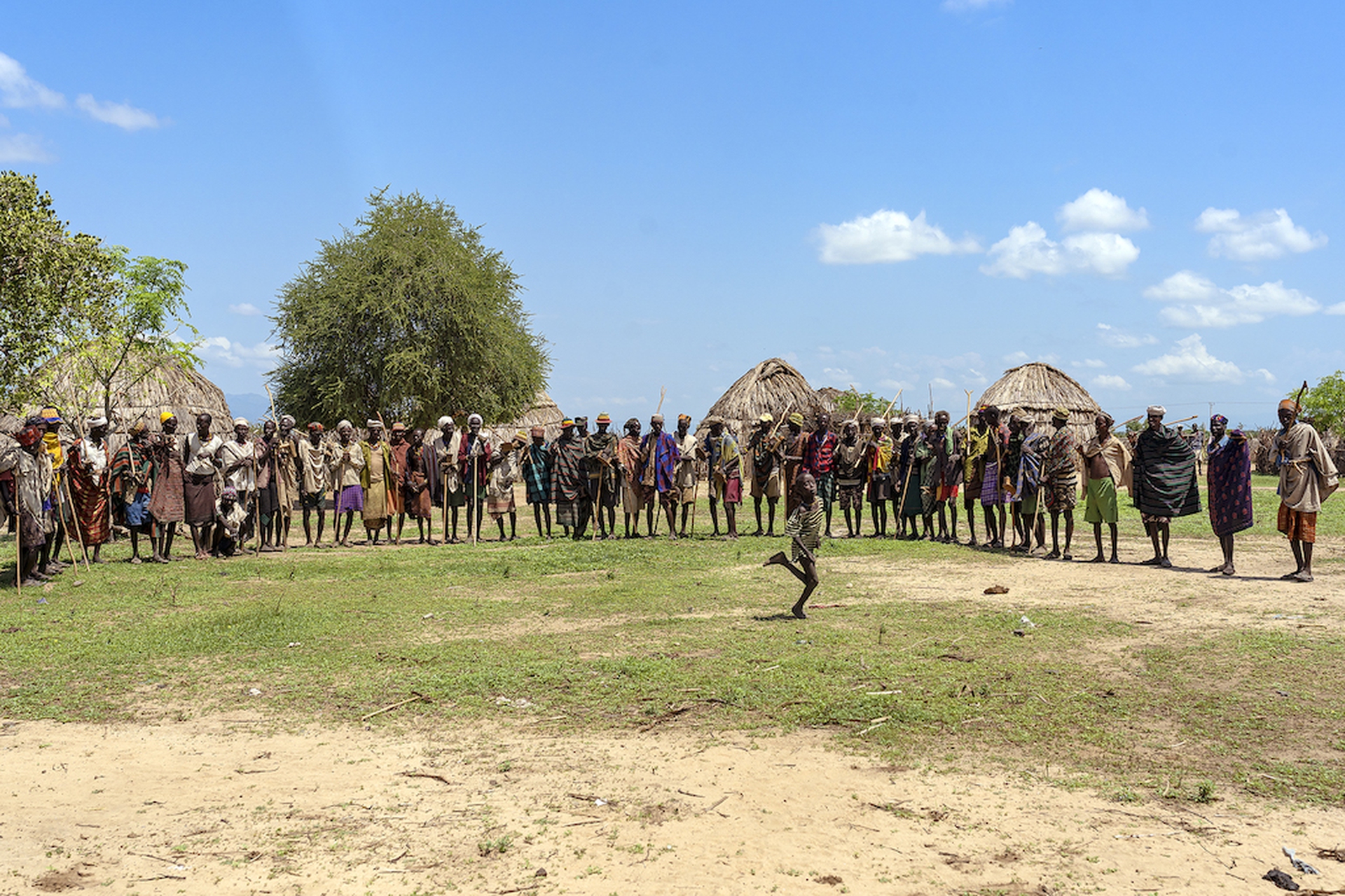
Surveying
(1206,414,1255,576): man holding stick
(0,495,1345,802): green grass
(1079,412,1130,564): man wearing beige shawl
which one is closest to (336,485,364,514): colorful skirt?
(0,495,1345,802): green grass

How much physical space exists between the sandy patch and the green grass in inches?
17.8

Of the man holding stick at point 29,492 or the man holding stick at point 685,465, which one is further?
the man holding stick at point 685,465

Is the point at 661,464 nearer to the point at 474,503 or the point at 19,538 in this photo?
the point at 474,503

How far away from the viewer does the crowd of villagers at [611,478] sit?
1246cm

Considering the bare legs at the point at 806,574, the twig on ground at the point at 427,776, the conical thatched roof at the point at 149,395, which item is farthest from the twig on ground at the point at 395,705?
the conical thatched roof at the point at 149,395

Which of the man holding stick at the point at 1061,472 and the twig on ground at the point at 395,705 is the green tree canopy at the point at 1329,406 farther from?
the twig on ground at the point at 395,705

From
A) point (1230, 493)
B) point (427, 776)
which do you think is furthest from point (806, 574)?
point (1230, 493)

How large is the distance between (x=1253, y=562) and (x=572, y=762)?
452 inches

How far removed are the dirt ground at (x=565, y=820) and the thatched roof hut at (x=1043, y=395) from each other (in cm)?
2720

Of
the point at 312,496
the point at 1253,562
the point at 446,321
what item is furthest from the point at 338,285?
the point at 1253,562

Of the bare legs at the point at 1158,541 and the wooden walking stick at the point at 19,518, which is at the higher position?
the wooden walking stick at the point at 19,518

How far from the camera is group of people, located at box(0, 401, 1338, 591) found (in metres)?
12.5

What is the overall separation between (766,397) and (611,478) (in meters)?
17.1

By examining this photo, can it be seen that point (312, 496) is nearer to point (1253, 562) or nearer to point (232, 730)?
point (232, 730)
